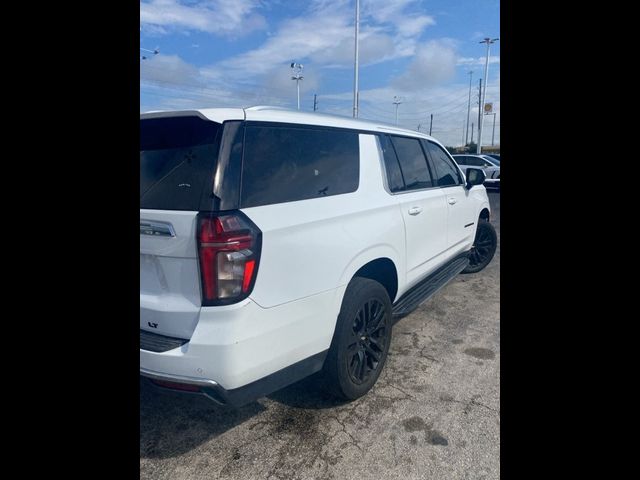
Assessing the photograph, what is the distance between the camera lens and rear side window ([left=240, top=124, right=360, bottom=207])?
6.61ft

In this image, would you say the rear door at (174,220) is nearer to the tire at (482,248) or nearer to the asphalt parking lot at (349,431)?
the asphalt parking lot at (349,431)

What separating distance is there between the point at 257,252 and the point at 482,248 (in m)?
4.75

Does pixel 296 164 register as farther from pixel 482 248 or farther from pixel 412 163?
pixel 482 248

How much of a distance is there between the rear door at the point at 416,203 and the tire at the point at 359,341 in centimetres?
61

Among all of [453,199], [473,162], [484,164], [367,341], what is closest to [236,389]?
[367,341]

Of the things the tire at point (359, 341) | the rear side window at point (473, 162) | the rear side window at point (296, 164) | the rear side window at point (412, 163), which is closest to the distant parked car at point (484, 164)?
the rear side window at point (473, 162)

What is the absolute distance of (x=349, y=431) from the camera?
2385mm

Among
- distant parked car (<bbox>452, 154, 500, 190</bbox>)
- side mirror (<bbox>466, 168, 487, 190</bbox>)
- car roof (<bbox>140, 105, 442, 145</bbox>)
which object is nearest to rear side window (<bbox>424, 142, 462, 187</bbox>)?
side mirror (<bbox>466, 168, 487, 190</bbox>)

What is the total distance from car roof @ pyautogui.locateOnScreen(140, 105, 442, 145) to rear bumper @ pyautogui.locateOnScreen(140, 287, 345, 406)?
Answer: 969mm

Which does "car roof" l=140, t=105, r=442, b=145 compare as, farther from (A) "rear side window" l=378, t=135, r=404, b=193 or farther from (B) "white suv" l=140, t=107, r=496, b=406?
(A) "rear side window" l=378, t=135, r=404, b=193

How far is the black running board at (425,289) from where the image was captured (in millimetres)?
3144

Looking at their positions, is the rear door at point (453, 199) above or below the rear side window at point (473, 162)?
below

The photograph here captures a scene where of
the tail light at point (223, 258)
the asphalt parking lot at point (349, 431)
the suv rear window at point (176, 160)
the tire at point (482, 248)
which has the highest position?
the suv rear window at point (176, 160)
